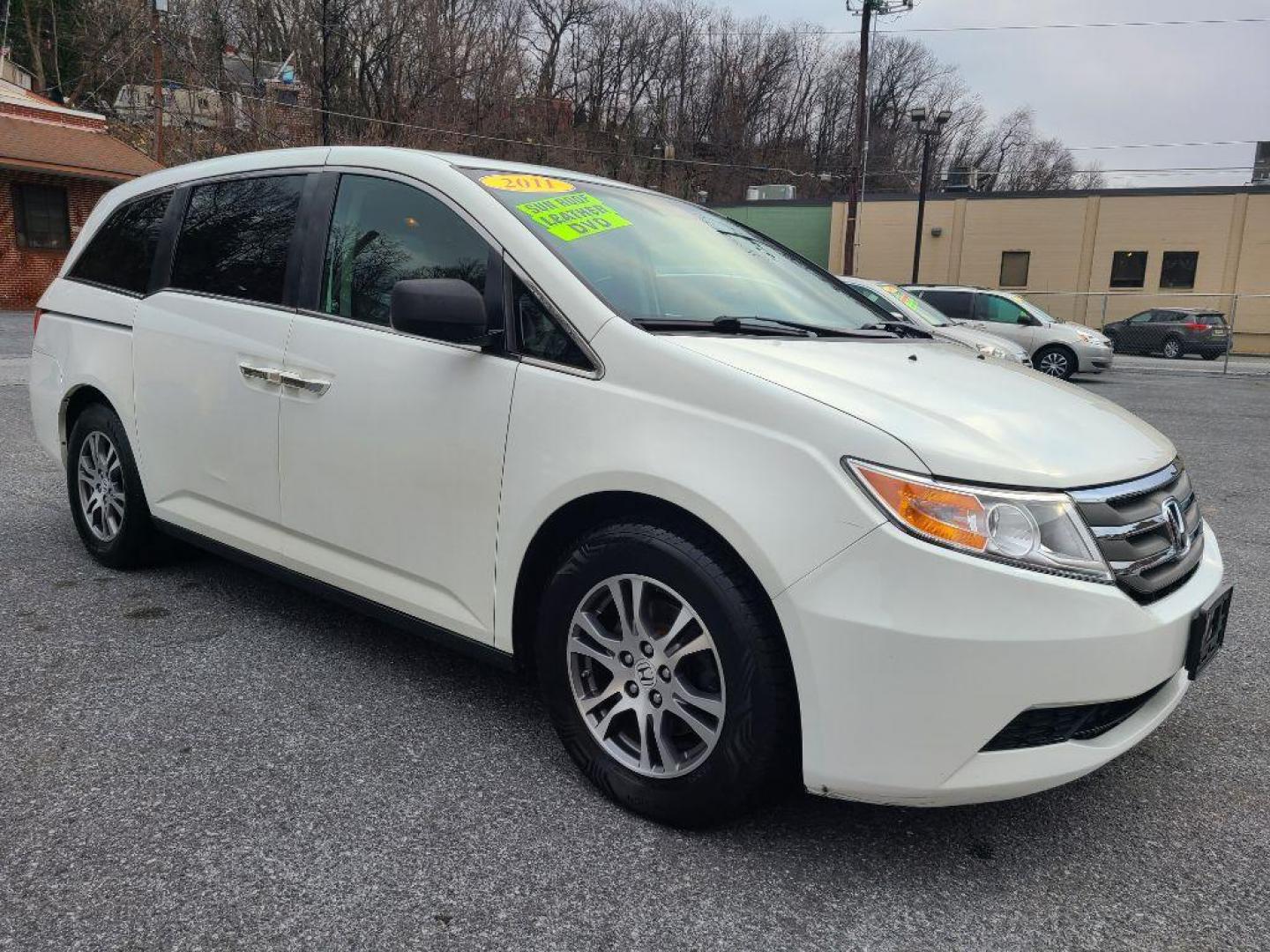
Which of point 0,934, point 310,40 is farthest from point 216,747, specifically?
point 310,40

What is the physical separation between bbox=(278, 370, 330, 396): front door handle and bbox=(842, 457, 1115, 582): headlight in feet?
5.77

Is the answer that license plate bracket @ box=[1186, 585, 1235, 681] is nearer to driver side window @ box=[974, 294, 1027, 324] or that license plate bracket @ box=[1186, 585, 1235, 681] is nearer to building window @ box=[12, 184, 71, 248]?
driver side window @ box=[974, 294, 1027, 324]

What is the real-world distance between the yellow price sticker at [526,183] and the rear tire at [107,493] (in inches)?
81.8

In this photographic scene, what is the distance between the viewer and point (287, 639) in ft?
11.4

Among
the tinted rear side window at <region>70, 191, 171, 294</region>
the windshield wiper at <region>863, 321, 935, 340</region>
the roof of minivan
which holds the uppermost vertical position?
the roof of minivan

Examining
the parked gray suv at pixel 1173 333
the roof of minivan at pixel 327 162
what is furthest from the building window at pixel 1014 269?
the roof of minivan at pixel 327 162

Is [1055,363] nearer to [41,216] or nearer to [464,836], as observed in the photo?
[464,836]

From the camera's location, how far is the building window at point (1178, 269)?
31.3m

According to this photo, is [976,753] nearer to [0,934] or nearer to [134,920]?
[134,920]

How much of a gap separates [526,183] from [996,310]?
16.3 metres

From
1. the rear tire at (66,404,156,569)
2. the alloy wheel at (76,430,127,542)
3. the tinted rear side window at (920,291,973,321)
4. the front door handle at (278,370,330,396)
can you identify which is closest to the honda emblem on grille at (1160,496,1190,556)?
the front door handle at (278,370,330,396)

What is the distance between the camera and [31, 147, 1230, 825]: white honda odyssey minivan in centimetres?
193

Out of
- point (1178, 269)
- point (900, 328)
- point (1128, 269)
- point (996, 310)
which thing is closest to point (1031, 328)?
point (996, 310)

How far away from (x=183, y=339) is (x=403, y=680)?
155 cm
